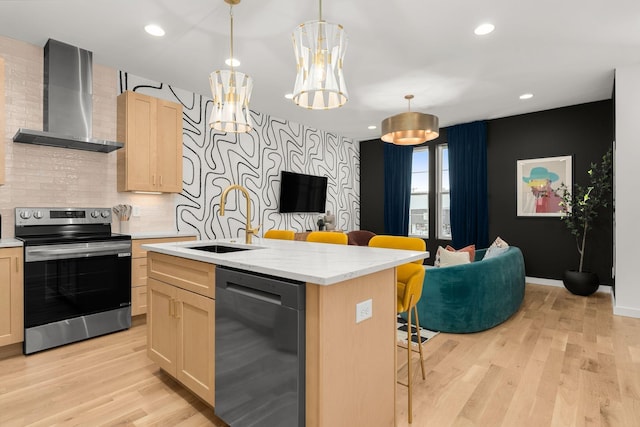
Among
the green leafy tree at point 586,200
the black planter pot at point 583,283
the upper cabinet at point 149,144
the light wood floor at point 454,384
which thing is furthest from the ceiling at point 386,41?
the light wood floor at point 454,384

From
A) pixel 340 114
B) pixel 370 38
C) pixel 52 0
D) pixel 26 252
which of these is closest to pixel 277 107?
pixel 340 114

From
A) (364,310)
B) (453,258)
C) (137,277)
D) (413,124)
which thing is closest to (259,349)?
(364,310)

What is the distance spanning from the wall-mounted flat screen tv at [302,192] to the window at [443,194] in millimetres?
2162

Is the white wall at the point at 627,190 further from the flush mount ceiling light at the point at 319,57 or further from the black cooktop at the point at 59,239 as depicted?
the black cooktop at the point at 59,239

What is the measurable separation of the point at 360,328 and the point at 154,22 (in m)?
2.96

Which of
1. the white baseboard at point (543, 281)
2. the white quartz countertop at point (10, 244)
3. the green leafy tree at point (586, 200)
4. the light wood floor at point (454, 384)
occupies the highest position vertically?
the green leafy tree at point (586, 200)

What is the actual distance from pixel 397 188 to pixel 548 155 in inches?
101

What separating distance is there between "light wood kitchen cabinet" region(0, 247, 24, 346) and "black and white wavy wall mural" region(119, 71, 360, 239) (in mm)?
1756

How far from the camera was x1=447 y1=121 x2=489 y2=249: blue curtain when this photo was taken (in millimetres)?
5703

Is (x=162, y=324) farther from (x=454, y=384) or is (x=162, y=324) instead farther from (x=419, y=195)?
(x=419, y=195)

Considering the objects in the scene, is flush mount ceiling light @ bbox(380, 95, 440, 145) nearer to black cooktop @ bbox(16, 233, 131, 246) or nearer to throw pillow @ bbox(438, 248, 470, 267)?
throw pillow @ bbox(438, 248, 470, 267)

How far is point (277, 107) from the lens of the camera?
5105 millimetres

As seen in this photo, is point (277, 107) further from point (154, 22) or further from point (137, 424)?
point (137, 424)

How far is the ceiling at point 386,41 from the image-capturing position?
2.66 meters
